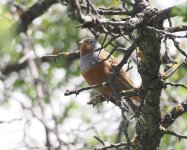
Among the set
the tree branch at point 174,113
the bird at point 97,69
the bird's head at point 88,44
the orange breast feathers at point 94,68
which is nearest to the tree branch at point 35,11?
the bird's head at point 88,44

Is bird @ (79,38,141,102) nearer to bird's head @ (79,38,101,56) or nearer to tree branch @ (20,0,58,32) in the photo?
bird's head @ (79,38,101,56)

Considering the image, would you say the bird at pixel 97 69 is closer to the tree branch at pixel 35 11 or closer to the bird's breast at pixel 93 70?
the bird's breast at pixel 93 70

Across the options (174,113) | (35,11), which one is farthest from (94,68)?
(174,113)

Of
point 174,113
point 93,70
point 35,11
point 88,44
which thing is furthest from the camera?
point 35,11

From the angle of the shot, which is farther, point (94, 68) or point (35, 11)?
point (35, 11)

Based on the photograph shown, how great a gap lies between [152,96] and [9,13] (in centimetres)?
524

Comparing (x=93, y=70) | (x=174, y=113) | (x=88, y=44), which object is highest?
(x=88, y=44)

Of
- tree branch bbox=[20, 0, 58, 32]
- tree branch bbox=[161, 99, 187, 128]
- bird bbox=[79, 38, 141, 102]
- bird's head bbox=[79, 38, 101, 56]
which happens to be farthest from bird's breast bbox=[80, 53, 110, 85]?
tree branch bbox=[161, 99, 187, 128]

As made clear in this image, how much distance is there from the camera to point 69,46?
9.24 metres

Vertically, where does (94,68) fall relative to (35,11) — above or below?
below

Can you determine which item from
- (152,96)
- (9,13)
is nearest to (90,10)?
(152,96)

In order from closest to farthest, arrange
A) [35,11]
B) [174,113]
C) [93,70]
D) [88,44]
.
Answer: [174,113], [93,70], [88,44], [35,11]

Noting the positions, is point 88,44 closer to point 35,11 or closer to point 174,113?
point 35,11

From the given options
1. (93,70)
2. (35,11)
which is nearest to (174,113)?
(93,70)
